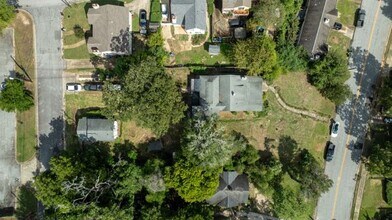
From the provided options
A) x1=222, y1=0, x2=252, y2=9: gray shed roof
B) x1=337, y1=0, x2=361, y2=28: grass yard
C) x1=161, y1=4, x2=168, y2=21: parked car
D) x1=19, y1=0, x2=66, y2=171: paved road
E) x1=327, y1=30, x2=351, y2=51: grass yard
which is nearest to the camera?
x1=222, y1=0, x2=252, y2=9: gray shed roof

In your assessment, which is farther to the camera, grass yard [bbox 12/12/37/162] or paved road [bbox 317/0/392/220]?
paved road [bbox 317/0/392/220]

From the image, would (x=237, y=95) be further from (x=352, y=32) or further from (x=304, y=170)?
(x=352, y=32)

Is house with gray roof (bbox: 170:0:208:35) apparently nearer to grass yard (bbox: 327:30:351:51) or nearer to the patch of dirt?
the patch of dirt

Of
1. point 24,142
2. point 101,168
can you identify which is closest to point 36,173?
point 24,142

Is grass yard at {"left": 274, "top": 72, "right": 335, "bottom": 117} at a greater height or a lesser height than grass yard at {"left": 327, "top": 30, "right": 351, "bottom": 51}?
lesser

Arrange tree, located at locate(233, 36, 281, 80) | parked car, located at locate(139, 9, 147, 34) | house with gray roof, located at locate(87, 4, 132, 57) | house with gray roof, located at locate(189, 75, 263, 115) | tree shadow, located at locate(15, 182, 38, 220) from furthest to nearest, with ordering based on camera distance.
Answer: parked car, located at locate(139, 9, 147, 34) → tree shadow, located at locate(15, 182, 38, 220) → house with gray roof, located at locate(189, 75, 263, 115) → house with gray roof, located at locate(87, 4, 132, 57) → tree, located at locate(233, 36, 281, 80)

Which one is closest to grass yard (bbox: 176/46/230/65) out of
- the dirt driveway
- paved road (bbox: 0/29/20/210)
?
the dirt driveway
